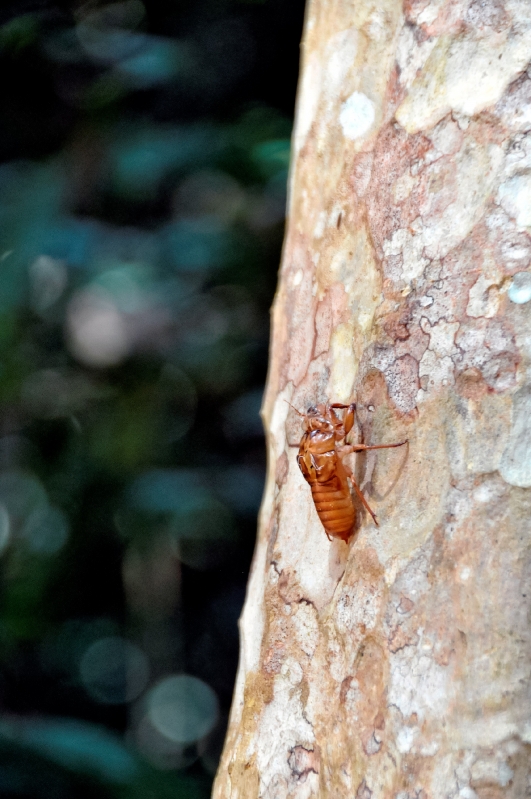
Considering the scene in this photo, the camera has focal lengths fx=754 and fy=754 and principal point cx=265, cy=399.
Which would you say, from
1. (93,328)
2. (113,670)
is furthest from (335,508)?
(113,670)

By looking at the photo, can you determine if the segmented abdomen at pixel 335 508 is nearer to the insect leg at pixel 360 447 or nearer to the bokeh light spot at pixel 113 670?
the insect leg at pixel 360 447

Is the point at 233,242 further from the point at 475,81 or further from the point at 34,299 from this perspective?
the point at 475,81

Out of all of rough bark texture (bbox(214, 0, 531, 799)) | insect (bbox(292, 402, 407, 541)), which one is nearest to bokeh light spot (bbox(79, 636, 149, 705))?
rough bark texture (bbox(214, 0, 531, 799))

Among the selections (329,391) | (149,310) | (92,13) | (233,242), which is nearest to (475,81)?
(329,391)

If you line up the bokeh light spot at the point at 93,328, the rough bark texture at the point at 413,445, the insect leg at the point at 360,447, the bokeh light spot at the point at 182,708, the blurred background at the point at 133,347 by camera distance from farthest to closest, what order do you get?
the bokeh light spot at the point at 182,708 → the bokeh light spot at the point at 93,328 → the blurred background at the point at 133,347 → the insect leg at the point at 360,447 → the rough bark texture at the point at 413,445

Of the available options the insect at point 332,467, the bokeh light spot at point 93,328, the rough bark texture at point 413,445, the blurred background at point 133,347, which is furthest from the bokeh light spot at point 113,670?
the insect at point 332,467

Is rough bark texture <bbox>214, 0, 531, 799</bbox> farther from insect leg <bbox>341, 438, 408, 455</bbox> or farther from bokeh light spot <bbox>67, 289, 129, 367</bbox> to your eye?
bokeh light spot <bbox>67, 289, 129, 367</bbox>
